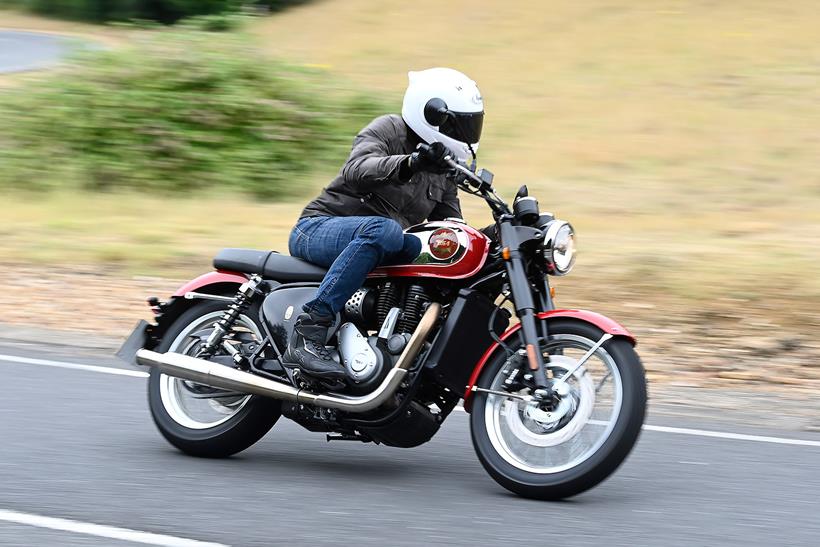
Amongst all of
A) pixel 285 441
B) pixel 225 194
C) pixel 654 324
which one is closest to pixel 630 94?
pixel 225 194

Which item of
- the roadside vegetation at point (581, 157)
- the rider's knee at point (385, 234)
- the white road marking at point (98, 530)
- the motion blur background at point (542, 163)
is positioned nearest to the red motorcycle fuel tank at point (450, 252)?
the rider's knee at point (385, 234)

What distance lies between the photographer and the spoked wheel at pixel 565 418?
5.00 m

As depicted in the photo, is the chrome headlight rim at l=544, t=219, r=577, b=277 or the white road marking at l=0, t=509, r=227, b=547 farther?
the chrome headlight rim at l=544, t=219, r=577, b=277

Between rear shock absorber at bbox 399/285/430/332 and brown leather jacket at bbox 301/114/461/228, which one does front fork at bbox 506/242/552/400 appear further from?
brown leather jacket at bbox 301/114/461/228

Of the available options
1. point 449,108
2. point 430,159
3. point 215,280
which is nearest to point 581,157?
point 215,280

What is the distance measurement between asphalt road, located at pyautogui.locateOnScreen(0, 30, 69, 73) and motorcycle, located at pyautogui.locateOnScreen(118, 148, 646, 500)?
18.5 meters

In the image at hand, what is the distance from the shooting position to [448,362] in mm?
5402

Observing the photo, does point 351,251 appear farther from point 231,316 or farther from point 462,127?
point 231,316

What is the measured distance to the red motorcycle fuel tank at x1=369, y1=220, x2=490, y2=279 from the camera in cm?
540

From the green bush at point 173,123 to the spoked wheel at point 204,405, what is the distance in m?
8.53

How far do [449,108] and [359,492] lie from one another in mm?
1699

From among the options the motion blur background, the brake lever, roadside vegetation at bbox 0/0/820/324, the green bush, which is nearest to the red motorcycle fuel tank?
the brake lever

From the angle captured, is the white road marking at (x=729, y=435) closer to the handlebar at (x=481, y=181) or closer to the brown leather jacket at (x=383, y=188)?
the brown leather jacket at (x=383, y=188)

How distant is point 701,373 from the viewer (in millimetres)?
8180
